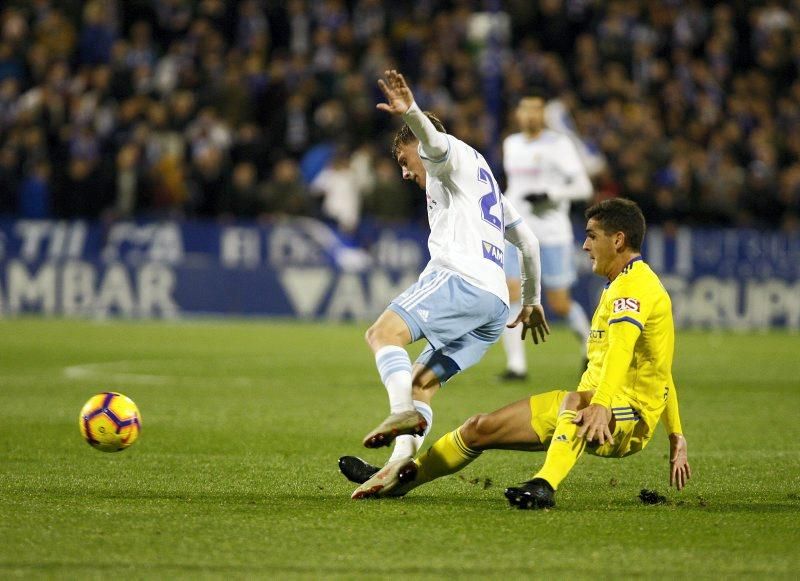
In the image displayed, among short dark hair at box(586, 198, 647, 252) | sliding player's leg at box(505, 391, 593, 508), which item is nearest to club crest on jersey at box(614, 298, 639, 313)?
short dark hair at box(586, 198, 647, 252)

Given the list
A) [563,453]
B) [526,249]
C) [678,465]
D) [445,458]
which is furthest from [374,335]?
[678,465]

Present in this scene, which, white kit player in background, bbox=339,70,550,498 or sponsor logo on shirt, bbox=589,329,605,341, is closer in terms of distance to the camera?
sponsor logo on shirt, bbox=589,329,605,341

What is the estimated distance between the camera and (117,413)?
725cm

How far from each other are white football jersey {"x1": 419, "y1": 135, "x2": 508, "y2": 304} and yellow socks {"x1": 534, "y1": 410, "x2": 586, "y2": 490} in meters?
1.08

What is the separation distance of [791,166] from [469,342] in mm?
17568

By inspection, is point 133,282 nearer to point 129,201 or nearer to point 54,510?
point 129,201

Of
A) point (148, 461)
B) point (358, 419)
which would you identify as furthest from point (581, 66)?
point (148, 461)

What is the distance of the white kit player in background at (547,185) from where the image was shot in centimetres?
1295

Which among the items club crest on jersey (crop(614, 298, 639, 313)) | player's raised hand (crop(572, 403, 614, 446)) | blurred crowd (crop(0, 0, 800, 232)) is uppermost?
blurred crowd (crop(0, 0, 800, 232))

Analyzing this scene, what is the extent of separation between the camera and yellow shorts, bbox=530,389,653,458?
6027mm

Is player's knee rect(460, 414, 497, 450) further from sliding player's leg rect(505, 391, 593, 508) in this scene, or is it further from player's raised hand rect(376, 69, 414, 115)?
player's raised hand rect(376, 69, 414, 115)

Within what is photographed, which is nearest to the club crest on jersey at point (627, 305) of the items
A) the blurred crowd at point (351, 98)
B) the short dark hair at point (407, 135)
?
the short dark hair at point (407, 135)

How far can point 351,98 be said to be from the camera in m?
22.2

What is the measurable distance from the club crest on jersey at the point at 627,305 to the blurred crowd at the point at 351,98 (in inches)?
579
